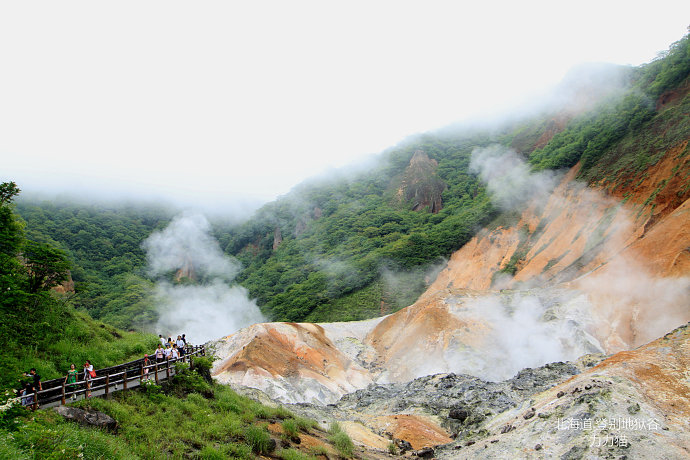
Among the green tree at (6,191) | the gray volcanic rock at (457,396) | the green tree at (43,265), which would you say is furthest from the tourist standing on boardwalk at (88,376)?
the gray volcanic rock at (457,396)

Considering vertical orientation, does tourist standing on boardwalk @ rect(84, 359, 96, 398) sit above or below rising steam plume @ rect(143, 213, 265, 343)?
above

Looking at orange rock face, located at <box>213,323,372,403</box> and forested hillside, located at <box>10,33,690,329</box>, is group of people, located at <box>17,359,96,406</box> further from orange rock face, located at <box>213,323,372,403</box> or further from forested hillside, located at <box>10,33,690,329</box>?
forested hillside, located at <box>10,33,690,329</box>

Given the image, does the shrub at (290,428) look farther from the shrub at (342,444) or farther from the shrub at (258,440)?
the shrub at (258,440)

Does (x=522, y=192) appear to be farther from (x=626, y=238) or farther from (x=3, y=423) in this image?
(x=3, y=423)

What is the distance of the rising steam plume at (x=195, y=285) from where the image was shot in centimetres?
5297

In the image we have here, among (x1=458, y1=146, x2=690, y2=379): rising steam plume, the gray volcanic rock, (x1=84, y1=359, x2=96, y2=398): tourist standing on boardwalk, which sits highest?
(x1=84, y1=359, x2=96, y2=398): tourist standing on boardwalk

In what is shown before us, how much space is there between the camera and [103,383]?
11562 millimetres

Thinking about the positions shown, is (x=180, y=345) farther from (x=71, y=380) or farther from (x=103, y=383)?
(x=71, y=380)

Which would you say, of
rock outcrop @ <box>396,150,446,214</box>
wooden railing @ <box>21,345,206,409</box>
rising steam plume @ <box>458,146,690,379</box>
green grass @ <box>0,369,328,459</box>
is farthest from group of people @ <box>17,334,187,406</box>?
rock outcrop @ <box>396,150,446,214</box>

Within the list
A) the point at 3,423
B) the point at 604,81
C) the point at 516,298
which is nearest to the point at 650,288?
the point at 516,298

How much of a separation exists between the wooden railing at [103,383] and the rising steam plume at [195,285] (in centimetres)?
3705

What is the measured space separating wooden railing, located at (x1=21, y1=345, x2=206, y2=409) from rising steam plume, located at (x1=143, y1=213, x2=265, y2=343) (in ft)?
122

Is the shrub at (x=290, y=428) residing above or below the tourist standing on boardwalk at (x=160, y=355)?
below

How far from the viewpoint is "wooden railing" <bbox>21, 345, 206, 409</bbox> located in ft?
31.6
